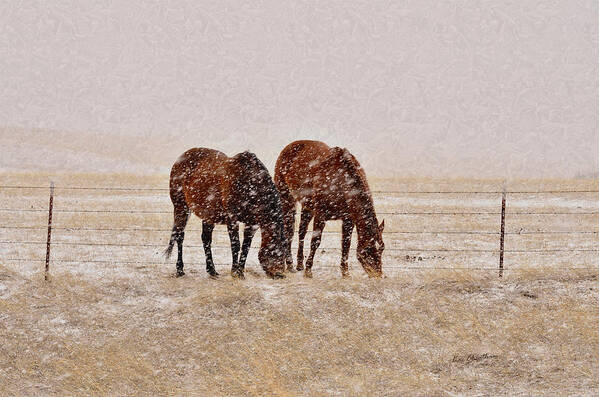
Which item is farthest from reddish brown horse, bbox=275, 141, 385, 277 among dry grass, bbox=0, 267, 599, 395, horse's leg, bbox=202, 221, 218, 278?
horse's leg, bbox=202, 221, 218, 278

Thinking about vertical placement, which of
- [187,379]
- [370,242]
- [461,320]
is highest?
[370,242]

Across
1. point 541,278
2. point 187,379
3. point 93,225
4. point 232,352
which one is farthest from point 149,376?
point 93,225

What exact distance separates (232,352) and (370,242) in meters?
3.33

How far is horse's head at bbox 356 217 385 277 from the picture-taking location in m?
10.1

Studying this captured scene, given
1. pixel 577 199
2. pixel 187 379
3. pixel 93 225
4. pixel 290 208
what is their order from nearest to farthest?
1. pixel 187 379
2. pixel 290 208
3. pixel 93 225
4. pixel 577 199

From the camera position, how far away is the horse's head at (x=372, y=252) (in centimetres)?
1006

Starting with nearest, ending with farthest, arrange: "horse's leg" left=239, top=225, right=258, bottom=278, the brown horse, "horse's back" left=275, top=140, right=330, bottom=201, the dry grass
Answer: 1. the dry grass
2. the brown horse
3. "horse's leg" left=239, top=225, right=258, bottom=278
4. "horse's back" left=275, top=140, right=330, bottom=201

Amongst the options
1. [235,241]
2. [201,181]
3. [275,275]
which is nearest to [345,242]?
[275,275]

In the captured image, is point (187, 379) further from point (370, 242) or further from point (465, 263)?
point (465, 263)

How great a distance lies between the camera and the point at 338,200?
1049cm

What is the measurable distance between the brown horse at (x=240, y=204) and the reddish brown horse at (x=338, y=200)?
2.83 feet

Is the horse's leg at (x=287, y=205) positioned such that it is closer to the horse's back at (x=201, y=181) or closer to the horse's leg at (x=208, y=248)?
the horse's back at (x=201, y=181)

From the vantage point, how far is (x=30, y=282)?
1038 centimetres

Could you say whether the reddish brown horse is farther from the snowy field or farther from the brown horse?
the brown horse
